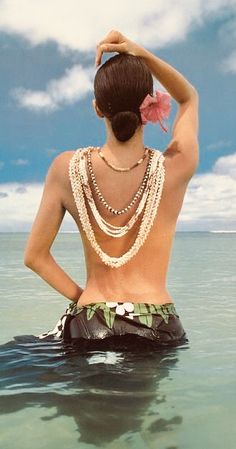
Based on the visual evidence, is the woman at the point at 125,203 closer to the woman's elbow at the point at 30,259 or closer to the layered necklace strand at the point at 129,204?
the layered necklace strand at the point at 129,204

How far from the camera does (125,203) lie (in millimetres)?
3035

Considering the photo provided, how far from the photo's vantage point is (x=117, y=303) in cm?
299

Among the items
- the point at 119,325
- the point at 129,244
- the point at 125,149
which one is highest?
the point at 125,149

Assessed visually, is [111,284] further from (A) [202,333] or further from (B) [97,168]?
(A) [202,333]

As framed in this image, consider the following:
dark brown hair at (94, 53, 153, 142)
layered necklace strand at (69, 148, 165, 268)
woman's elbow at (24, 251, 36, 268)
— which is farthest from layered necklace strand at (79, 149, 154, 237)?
woman's elbow at (24, 251, 36, 268)

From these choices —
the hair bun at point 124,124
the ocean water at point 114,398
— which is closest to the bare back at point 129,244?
the hair bun at point 124,124

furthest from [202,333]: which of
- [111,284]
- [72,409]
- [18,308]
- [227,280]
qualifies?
[227,280]

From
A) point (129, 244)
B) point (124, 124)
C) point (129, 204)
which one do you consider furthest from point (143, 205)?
point (124, 124)

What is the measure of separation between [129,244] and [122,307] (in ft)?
1.07

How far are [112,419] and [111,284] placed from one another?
0.90 metres

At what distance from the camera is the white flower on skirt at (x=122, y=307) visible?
296 centimetres

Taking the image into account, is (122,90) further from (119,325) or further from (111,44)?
(119,325)

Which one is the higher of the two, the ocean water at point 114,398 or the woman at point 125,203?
the woman at point 125,203

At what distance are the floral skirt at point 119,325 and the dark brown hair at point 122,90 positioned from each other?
841 millimetres
